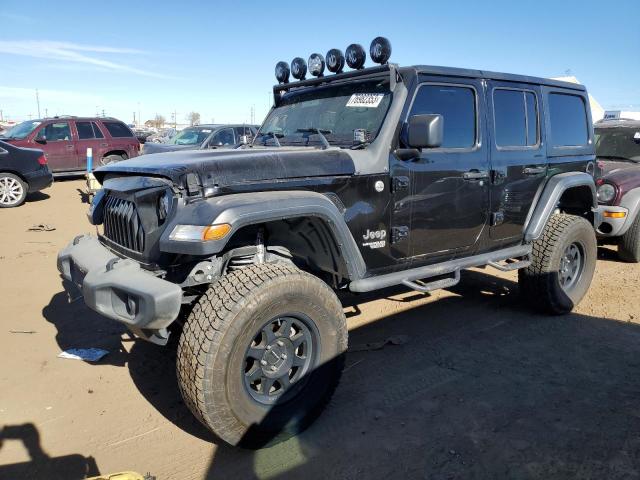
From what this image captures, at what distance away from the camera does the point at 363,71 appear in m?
3.61

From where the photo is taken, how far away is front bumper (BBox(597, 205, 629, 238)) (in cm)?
625

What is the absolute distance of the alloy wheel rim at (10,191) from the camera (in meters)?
10.1

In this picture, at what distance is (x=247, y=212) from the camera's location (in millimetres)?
2537

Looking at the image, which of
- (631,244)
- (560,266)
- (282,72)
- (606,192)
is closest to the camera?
(282,72)

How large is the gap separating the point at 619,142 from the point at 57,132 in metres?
13.3

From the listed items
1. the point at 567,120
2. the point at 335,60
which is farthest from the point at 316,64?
the point at 567,120

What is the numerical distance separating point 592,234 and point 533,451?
9.69 feet

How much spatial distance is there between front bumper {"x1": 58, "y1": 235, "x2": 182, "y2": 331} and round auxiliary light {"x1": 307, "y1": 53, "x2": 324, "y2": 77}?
214cm

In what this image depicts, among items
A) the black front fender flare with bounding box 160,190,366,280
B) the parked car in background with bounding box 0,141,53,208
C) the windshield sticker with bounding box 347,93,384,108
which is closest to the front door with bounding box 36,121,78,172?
the parked car in background with bounding box 0,141,53,208

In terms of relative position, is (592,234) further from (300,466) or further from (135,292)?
(135,292)

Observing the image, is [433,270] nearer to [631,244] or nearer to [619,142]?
[631,244]

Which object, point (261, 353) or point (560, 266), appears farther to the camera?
point (560, 266)

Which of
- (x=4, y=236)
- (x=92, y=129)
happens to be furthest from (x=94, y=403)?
(x=92, y=129)

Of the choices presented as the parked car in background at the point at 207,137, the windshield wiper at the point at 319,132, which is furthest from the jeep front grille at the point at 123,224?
the parked car in background at the point at 207,137
